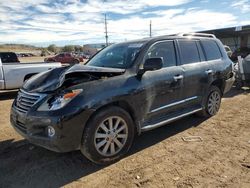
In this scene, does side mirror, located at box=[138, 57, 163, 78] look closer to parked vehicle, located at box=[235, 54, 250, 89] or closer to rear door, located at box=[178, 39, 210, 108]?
rear door, located at box=[178, 39, 210, 108]

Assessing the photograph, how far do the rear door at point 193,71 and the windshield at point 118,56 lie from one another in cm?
104

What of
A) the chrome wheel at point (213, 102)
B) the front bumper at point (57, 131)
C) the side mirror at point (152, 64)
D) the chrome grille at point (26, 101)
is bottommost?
the chrome wheel at point (213, 102)

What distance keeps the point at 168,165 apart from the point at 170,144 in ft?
2.72

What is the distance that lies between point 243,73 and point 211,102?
497 centimetres

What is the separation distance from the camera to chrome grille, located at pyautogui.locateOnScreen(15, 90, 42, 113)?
397 cm

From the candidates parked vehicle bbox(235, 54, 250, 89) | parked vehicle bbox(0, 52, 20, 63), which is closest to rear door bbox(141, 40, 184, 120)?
parked vehicle bbox(235, 54, 250, 89)

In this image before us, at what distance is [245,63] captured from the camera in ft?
34.4

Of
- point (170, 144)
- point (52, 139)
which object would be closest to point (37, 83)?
point (52, 139)

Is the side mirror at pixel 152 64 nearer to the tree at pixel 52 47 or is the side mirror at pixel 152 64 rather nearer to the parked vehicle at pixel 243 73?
the parked vehicle at pixel 243 73

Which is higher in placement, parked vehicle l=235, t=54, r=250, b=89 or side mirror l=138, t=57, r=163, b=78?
side mirror l=138, t=57, r=163, b=78

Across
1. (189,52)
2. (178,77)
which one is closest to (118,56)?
(178,77)

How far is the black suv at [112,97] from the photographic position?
12.1 feet

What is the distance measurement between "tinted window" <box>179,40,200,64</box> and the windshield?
1.00 meters

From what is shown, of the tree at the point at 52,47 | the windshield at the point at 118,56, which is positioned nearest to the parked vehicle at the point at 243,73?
the windshield at the point at 118,56
